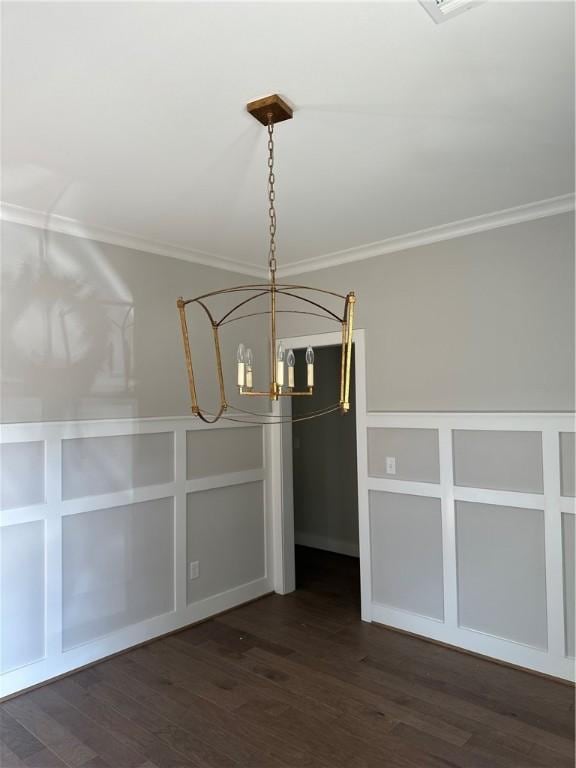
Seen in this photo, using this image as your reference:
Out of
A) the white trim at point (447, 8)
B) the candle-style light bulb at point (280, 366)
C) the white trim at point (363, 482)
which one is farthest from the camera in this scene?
the white trim at point (363, 482)

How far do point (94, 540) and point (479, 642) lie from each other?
7.78ft

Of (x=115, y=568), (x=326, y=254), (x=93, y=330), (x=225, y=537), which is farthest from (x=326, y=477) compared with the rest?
(x=93, y=330)

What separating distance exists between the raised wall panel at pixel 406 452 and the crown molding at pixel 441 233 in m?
1.23

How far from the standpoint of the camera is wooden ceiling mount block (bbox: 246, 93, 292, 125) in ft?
6.19

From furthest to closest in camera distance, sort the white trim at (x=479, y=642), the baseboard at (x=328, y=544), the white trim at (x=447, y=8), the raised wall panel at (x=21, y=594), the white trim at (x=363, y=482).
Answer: the baseboard at (x=328, y=544) → the white trim at (x=363, y=482) → the white trim at (x=479, y=642) → the raised wall panel at (x=21, y=594) → the white trim at (x=447, y=8)

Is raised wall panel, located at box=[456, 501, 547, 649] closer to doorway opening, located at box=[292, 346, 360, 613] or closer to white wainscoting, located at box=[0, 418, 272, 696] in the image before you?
white wainscoting, located at box=[0, 418, 272, 696]

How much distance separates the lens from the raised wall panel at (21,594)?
280 cm

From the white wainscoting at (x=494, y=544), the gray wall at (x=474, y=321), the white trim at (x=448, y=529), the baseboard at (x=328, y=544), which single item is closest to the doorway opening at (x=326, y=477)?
the baseboard at (x=328, y=544)

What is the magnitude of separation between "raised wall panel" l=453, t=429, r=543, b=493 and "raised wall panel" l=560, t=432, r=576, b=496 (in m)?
0.11

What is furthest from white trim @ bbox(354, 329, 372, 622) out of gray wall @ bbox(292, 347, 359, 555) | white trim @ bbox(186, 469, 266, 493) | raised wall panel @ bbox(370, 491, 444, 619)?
gray wall @ bbox(292, 347, 359, 555)

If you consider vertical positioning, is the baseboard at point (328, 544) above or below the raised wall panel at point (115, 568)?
below

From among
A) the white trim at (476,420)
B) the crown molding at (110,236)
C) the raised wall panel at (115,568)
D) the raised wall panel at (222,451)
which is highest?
the crown molding at (110,236)

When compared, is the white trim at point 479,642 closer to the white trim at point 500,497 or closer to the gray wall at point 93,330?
the white trim at point 500,497

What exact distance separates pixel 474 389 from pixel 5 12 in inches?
111
